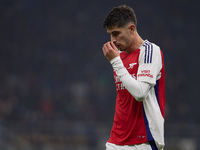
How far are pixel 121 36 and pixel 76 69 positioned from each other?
35.5 feet

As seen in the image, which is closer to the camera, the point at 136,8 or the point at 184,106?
the point at 184,106

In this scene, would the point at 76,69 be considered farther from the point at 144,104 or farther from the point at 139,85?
the point at 139,85

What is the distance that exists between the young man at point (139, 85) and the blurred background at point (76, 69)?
274 inches

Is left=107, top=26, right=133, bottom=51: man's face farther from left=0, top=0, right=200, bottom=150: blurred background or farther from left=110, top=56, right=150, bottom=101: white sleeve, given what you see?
left=0, top=0, right=200, bottom=150: blurred background

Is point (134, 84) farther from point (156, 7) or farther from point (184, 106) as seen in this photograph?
point (156, 7)

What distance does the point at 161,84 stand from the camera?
3201mm

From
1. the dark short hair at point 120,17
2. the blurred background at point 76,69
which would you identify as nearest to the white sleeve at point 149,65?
the dark short hair at point 120,17

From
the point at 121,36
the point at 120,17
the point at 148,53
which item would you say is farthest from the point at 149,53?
the point at 120,17

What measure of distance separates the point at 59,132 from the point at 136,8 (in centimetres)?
634

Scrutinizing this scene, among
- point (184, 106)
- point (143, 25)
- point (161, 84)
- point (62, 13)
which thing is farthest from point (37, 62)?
point (161, 84)

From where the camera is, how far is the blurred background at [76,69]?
1021cm

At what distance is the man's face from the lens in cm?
317

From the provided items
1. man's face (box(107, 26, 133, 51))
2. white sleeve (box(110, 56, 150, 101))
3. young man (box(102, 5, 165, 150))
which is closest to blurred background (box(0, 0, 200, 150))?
young man (box(102, 5, 165, 150))

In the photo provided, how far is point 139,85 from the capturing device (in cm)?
295
